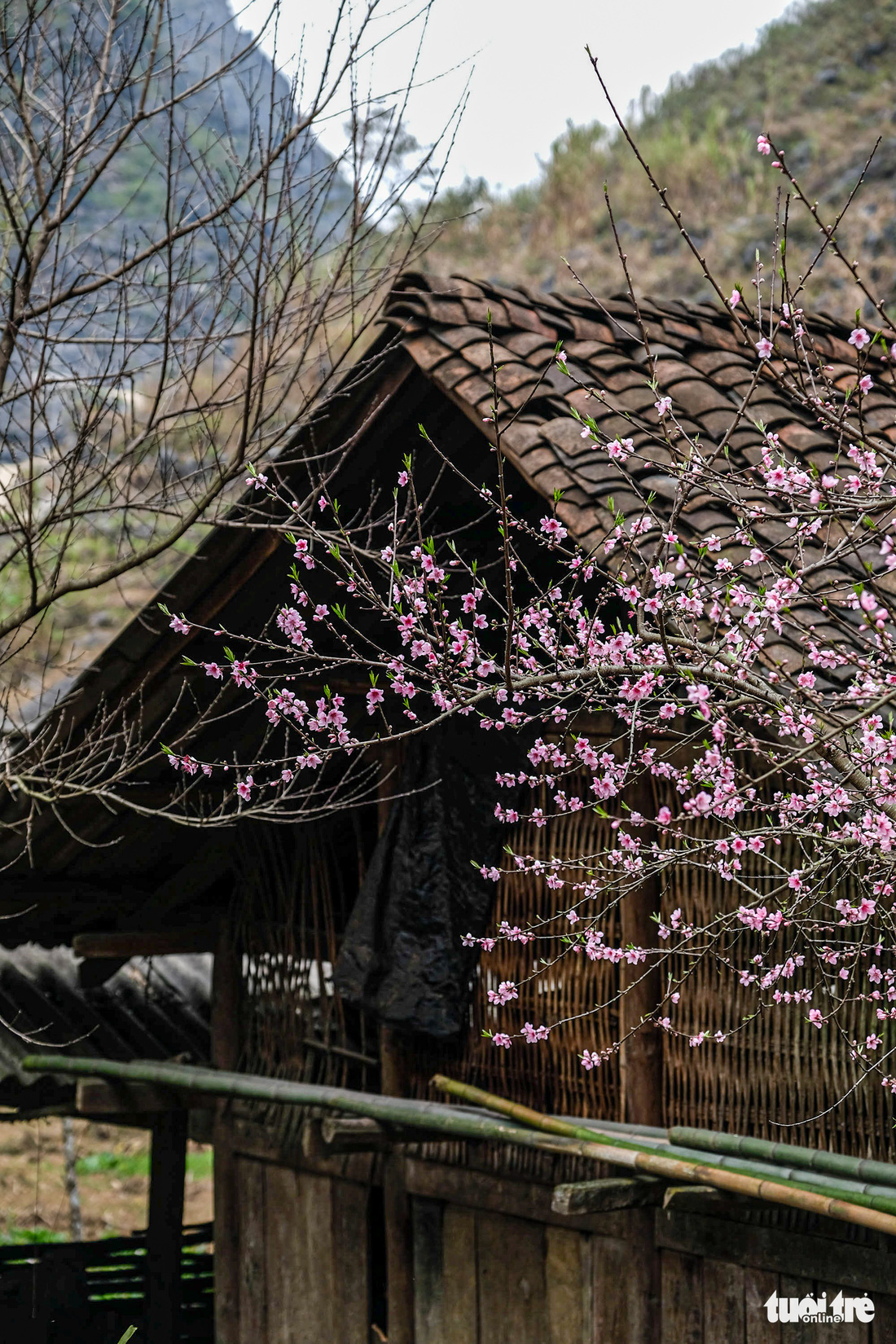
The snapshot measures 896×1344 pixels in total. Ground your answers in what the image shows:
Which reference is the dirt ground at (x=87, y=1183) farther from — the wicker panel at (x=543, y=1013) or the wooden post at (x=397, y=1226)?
the wicker panel at (x=543, y=1013)

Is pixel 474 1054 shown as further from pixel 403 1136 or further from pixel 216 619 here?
pixel 216 619

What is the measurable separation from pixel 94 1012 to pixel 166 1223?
1271 millimetres

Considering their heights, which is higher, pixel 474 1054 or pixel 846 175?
pixel 846 175

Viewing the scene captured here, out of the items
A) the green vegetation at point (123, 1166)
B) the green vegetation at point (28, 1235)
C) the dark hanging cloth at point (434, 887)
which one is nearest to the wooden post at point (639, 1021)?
the dark hanging cloth at point (434, 887)

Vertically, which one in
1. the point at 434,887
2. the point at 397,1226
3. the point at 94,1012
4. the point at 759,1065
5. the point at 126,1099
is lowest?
the point at 397,1226

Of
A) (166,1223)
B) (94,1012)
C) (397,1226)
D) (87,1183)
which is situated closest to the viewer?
(397,1226)

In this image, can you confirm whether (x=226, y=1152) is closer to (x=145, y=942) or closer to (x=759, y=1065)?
(x=145, y=942)

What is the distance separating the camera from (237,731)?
602cm

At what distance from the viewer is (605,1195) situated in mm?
4496

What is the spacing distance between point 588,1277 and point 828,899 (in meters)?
1.78

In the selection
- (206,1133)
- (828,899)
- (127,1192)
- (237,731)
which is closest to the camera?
(828,899)

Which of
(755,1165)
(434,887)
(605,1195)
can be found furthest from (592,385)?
(605,1195)

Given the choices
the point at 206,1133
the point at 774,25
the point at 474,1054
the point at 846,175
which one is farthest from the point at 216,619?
the point at 774,25

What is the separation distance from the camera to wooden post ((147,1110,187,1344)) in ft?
25.0
